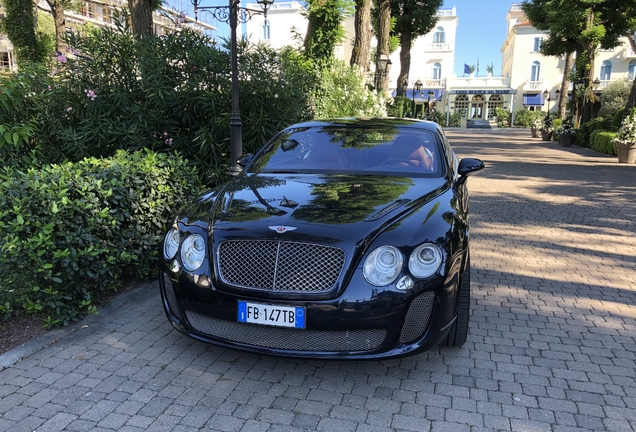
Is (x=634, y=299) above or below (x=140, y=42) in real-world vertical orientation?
below

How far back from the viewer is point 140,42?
7.44 m

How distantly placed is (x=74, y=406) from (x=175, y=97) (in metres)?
5.33

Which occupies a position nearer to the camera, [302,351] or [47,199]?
[302,351]

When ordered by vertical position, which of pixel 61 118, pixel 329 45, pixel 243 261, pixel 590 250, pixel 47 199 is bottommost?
pixel 590 250

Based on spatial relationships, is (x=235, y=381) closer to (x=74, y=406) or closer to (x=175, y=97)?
(x=74, y=406)

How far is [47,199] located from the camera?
3.57 meters

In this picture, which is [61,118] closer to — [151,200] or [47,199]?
[151,200]

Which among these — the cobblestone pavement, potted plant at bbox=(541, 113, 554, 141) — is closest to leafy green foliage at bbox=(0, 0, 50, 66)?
the cobblestone pavement

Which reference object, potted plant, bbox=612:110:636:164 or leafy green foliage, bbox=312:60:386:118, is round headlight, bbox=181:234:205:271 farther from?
potted plant, bbox=612:110:636:164

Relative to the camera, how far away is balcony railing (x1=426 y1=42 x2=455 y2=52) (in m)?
60.6

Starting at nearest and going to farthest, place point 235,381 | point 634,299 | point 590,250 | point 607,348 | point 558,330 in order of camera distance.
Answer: point 235,381 → point 607,348 → point 558,330 → point 634,299 → point 590,250

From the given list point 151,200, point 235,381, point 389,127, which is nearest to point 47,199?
point 151,200

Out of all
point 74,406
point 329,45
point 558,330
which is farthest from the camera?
point 329,45

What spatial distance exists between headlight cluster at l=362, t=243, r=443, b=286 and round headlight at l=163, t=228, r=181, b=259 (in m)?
1.30
